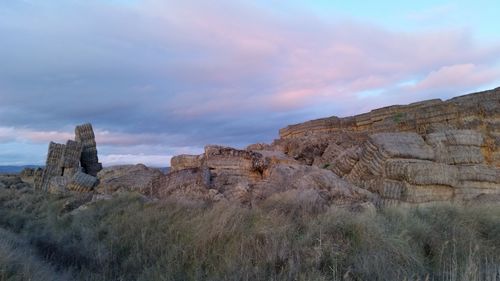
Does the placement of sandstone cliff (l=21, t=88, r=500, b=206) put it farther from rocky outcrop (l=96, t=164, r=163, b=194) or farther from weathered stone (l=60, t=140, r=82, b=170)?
weathered stone (l=60, t=140, r=82, b=170)

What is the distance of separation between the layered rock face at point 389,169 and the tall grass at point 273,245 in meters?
1.50

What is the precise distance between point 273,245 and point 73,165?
17.2 meters

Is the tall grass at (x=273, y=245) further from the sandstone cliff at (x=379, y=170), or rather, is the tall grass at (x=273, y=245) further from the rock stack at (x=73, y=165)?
the rock stack at (x=73, y=165)

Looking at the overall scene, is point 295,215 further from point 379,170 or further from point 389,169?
point 379,170

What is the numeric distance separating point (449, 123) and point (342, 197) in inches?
233

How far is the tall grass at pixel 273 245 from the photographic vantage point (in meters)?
5.93

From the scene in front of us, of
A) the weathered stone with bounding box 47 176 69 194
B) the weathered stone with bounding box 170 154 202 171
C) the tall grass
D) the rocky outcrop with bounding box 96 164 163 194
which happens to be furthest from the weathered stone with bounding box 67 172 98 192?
the tall grass

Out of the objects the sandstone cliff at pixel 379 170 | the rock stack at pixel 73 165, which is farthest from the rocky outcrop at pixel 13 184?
the sandstone cliff at pixel 379 170

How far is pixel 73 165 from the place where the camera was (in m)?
21.0

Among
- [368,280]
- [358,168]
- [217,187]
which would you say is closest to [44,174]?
[217,187]

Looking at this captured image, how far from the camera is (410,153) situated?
11.4 m

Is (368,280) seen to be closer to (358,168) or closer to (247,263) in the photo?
(247,263)

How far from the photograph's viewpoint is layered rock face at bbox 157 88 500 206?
34.6 feet

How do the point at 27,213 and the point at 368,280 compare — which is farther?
the point at 27,213
